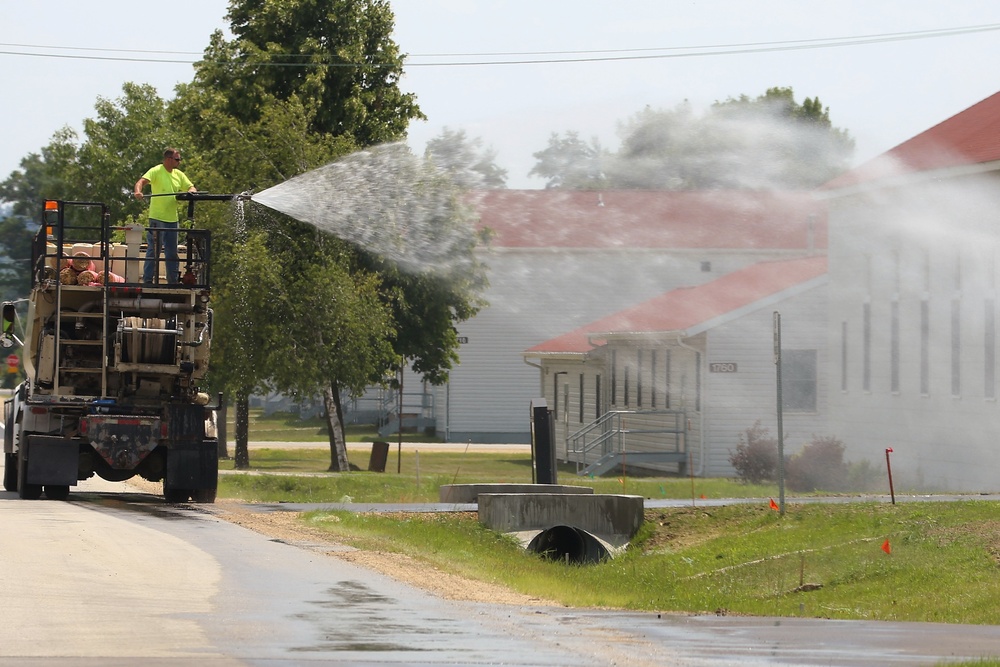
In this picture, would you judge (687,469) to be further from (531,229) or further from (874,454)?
(531,229)

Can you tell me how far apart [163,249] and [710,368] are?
2015 centimetres

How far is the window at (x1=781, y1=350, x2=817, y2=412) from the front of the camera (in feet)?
122

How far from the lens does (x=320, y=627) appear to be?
1038cm

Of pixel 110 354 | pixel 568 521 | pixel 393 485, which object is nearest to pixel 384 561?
pixel 110 354

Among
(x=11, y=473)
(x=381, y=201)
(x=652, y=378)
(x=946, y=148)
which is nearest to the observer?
(x=11, y=473)

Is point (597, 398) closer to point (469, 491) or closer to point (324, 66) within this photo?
point (324, 66)

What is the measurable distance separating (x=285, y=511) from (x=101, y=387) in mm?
2982

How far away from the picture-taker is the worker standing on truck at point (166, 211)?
2016cm

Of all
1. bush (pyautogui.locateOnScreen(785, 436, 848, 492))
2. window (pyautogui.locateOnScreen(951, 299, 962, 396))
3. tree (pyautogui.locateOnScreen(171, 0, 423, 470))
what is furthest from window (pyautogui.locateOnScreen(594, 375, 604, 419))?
window (pyautogui.locateOnScreen(951, 299, 962, 396))

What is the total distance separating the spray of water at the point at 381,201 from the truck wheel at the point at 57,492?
6.82m

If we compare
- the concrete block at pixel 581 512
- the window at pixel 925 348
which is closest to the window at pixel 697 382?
the window at pixel 925 348

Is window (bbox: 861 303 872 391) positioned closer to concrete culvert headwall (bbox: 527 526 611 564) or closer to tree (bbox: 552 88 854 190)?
tree (bbox: 552 88 854 190)

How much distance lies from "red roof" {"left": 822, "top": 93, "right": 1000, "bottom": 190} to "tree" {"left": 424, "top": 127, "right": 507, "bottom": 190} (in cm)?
838

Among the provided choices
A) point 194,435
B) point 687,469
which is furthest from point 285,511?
point 687,469
